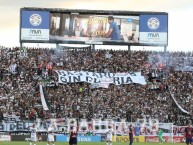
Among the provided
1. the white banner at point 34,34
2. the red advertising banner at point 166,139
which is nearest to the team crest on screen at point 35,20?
the white banner at point 34,34

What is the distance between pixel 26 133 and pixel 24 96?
667 centimetres

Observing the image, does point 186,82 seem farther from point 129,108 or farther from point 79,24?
point 79,24

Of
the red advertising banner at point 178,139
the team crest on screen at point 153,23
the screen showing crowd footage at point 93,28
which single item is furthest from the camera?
the team crest on screen at point 153,23

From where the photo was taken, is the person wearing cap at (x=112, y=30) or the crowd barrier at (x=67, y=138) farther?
the person wearing cap at (x=112, y=30)

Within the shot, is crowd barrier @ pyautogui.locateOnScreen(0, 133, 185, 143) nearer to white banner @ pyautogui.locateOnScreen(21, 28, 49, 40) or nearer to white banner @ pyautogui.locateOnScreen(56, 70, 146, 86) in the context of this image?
white banner @ pyautogui.locateOnScreen(56, 70, 146, 86)

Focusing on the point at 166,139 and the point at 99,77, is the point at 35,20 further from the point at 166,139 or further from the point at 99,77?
the point at 166,139

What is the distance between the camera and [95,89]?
2576 inches

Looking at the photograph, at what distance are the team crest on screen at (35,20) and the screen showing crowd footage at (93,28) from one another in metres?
1.41

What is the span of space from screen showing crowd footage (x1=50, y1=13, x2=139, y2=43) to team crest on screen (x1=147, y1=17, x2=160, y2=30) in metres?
1.44

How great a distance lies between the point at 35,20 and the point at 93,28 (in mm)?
6915

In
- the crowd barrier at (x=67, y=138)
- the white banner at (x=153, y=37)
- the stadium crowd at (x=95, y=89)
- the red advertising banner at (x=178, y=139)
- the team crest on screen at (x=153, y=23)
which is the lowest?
the red advertising banner at (x=178, y=139)

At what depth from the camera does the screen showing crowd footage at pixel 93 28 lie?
70.8 metres

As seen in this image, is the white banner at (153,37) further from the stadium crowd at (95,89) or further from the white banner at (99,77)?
the white banner at (99,77)

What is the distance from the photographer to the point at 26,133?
55.8 meters
